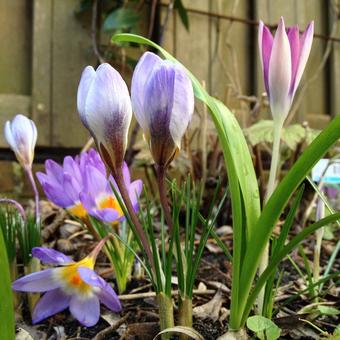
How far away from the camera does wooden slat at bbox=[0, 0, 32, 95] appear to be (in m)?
2.21

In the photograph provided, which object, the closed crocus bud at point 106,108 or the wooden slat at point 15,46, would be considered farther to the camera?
the wooden slat at point 15,46

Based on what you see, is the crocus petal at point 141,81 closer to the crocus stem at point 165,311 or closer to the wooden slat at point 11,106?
the crocus stem at point 165,311

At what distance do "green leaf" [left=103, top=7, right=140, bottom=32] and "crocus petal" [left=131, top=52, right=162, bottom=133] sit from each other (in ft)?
5.71

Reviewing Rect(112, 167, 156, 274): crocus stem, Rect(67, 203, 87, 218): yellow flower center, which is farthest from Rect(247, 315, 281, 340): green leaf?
Rect(67, 203, 87, 218): yellow flower center

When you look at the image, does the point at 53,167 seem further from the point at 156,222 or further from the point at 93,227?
the point at 156,222

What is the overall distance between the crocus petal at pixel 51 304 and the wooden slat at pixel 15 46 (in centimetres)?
173

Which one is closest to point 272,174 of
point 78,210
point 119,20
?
point 78,210

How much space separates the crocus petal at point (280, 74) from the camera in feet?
1.98

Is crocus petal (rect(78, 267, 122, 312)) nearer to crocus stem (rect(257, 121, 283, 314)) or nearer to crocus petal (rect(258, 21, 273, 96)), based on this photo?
crocus stem (rect(257, 121, 283, 314))

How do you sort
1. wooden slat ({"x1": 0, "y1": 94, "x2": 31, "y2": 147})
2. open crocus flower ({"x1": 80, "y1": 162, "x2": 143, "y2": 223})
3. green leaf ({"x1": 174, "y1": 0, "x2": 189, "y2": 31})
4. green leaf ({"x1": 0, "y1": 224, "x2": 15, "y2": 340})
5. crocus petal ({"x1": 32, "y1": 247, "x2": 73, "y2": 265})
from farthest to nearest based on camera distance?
green leaf ({"x1": 174, "y1": 0, "x2": 189, "y2": 31})
wooden slat ({"x1": 0, "y1": 94, "x2": 31, "y2": 147})
open crocus flower ({"x1": 80, "y1": 162, "x2": 143, "y2": 223})
crocus petal ({"x1": 32, "y1": 247, "x2": 73, "y2": 265})
green leaf ({"x1": 0, "y1": 224, "x2": 15, "y2": 340})

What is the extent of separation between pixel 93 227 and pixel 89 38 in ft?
5.30

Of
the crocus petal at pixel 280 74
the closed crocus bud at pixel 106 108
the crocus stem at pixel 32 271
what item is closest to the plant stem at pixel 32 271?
the crocus stem at pixel 32 271

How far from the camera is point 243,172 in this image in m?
0.64

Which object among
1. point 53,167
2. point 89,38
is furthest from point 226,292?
point 89,38
